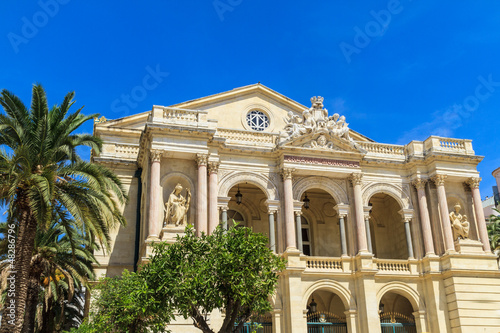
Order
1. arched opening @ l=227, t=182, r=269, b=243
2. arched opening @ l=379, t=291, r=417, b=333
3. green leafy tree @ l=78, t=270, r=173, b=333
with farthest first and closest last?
arched opening @ l=227, t=182, r=269, b=243 → arched opening @ l=379, t=291, r=417, b=333 → green leafy tree @ l=78, t=270, r=173, b=333

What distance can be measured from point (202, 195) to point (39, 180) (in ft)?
33.0

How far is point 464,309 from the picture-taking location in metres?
26.9

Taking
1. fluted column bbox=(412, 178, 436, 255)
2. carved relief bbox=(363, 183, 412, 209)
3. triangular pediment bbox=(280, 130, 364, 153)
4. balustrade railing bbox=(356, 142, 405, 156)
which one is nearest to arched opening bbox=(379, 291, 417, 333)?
fluted column bbox=(412, 178, 436, 255)

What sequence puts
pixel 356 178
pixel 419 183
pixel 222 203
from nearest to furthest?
pixel 222 203
pixel 356 178
pixel 419 183

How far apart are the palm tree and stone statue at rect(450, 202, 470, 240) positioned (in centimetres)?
1863

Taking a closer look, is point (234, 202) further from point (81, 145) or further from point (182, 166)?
point (81, 145)

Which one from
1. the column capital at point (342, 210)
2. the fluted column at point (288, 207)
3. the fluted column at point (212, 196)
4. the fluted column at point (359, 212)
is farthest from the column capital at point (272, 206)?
the fluted column at point (359, 212)

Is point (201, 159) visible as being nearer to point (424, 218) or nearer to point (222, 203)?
point (222, 203)

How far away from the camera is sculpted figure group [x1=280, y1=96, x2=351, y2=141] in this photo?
96.2 feet

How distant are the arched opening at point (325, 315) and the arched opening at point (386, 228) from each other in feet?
12.6

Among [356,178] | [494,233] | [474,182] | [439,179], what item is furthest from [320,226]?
[494,233]

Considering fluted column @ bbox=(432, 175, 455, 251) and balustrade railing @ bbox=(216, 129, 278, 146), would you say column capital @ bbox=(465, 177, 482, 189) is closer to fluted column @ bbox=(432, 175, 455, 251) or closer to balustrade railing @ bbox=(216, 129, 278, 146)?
Answer: fluted column @ bbox=(432, 175, 455, 251)

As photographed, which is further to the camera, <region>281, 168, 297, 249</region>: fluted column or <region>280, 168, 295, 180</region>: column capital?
<region>280, 168, 295, 180</region>: column capital

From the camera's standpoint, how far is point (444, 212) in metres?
29.0
